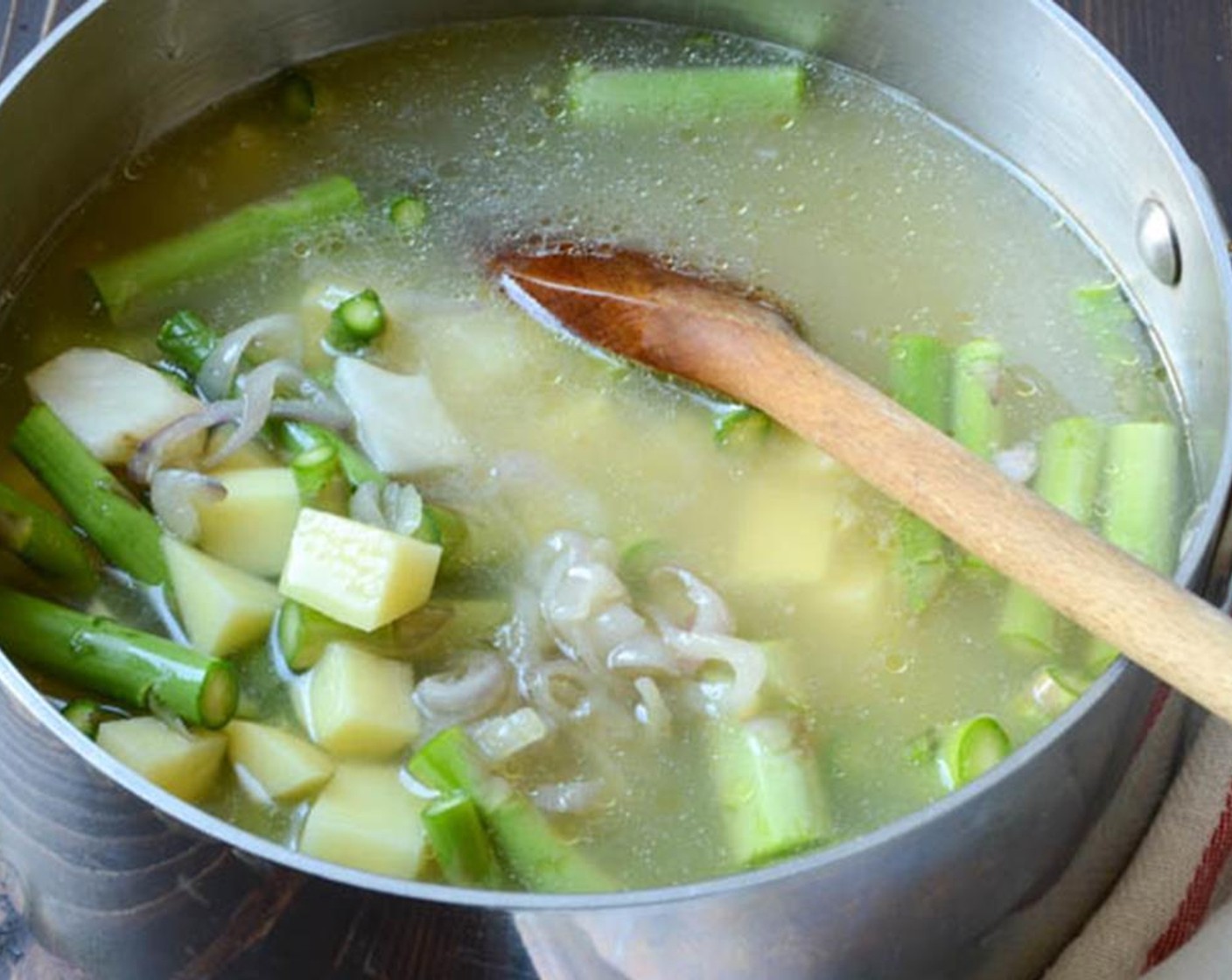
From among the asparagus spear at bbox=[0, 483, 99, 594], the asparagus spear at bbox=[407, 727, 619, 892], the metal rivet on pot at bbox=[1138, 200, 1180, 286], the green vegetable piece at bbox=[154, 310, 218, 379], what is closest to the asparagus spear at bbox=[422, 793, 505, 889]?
the asparagus spear at bbox=[407, 727, 619, 892]

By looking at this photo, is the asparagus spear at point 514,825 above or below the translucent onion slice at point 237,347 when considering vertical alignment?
below

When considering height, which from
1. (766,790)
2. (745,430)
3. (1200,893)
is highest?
(745,430)

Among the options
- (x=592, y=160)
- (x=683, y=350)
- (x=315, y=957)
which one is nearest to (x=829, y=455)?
(x=683, y=350)

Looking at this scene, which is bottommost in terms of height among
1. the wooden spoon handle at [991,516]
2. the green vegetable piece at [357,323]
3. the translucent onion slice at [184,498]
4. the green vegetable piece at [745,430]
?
the green vegetable piece at [745,430]

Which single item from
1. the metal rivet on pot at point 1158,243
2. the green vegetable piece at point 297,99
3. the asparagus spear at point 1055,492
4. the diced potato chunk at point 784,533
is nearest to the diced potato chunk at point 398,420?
the diced potato chunk at point 784,533

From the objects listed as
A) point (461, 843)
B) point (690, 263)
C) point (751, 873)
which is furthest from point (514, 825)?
point (690, 263)

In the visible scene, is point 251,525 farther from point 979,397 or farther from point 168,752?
point 979,397

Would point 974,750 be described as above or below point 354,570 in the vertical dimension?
below

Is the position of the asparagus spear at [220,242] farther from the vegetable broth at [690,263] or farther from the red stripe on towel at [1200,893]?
the red stripe on towel at [1200,893]
